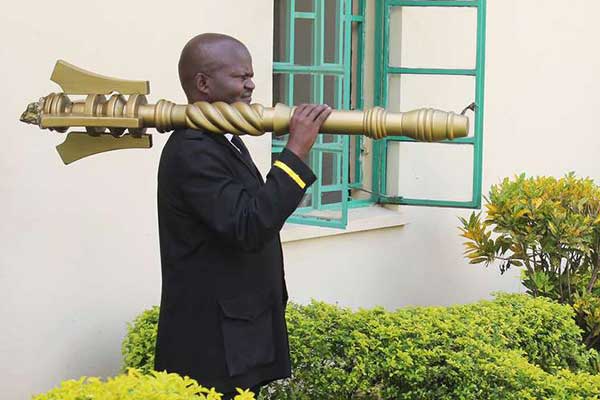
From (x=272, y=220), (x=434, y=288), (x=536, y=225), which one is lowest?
(x=434, y=288)

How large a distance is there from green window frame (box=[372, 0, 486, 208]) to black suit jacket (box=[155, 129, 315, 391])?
3599 millimetres

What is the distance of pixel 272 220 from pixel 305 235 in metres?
3.02

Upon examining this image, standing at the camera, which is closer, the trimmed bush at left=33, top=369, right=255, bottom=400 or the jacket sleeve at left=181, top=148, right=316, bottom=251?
the trimmed bush at left=33, top=369, right=255, bottom=400

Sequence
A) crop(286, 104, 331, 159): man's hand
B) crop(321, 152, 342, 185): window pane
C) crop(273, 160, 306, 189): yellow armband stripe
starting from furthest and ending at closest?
crop(321, 152, 342, 185): window pane
crop(273, 160, 306, 189): yellow armband stripe
crop(286, 104, 331, 159): man's hand

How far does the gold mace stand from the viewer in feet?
11.0

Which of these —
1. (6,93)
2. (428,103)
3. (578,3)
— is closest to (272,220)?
(6,93)

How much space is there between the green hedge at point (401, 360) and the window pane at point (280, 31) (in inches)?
64.0

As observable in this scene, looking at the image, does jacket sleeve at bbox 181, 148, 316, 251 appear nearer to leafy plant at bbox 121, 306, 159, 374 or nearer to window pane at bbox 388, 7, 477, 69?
leafy plant at bbox 121, 306, 159, 374

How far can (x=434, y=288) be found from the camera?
8.03 meters

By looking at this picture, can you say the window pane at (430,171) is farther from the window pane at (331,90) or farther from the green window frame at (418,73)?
the window pane at (331,90)

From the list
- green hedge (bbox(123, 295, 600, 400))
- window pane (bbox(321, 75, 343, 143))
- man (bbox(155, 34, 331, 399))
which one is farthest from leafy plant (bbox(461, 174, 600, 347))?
man (bbox(155, 34, 331, 399))

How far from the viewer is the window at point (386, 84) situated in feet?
21.4

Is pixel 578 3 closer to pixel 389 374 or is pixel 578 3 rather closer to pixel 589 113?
pixel 589 113

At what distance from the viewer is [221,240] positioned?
149 inches
